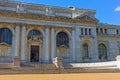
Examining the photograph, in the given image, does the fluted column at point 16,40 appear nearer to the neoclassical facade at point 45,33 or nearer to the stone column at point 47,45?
the neoclassical facade at point 45,33

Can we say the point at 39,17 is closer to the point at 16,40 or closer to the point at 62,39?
the point at 16,40

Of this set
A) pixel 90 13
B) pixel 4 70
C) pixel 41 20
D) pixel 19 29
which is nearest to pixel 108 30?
pixel 90 13

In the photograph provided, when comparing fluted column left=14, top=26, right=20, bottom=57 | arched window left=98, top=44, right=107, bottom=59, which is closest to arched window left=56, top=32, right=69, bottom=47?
fluted column left=14, top=26, right=20, bottom=57

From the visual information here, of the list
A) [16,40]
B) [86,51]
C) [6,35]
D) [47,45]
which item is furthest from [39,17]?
[86,51]

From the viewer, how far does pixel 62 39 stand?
154 feet

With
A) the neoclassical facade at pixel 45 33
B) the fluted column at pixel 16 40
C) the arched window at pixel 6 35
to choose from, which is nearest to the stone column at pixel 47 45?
the neoclassical facade at pixel 45 33

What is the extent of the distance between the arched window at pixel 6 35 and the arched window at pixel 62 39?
398 inches

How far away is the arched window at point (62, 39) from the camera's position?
46.4m

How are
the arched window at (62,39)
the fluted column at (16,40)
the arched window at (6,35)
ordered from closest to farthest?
the fluted column at (16,40)
the arched window at (6,35)
the arched window at (62,39)

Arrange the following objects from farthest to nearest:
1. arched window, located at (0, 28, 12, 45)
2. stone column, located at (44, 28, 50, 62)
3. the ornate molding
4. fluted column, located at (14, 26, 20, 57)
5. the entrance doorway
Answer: the entrance doorway → stone column, located at (44, 28, 50, 62) → arched window, located at (0, 28, 12, 45) → the ornate molding → fluted column, located at (14, 26, 20, 57)

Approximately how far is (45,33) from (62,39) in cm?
428

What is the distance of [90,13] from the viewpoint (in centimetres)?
5106

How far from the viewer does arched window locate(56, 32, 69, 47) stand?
46391mm

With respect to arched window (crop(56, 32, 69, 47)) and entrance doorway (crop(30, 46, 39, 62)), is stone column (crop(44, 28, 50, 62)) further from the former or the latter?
arched window (crop(56, 32, 69, 47))
